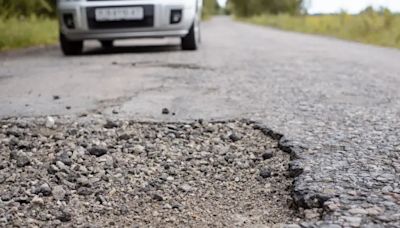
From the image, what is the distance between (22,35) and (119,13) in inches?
122

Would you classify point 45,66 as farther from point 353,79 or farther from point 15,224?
point 15,224

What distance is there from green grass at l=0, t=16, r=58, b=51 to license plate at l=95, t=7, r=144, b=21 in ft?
7.04

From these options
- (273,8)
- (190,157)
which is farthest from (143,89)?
(273,8)

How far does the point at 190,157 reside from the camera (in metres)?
2.18

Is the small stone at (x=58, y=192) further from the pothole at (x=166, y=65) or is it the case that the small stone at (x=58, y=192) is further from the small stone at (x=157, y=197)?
the pothole at (x=166, y=65)

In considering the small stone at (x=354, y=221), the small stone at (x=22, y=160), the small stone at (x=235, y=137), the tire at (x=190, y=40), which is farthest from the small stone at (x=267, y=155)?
the tire at (x=190, y=40)

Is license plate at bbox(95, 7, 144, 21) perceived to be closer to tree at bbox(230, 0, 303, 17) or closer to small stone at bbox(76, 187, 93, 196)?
small stone at bbox(76, 187, 93, 196)

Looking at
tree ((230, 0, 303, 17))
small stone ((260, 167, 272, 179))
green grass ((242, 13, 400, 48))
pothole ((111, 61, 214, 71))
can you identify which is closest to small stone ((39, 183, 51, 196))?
small stone ((260, 167, 272, 179))

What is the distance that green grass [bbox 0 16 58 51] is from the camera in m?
8.30

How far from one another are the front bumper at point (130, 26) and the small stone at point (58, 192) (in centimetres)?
493

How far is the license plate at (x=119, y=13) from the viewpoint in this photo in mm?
6504

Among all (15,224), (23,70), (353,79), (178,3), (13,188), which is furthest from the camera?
(178,3)

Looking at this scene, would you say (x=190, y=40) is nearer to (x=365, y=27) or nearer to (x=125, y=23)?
(x=125, y=23)

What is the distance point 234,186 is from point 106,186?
0.44 metres
